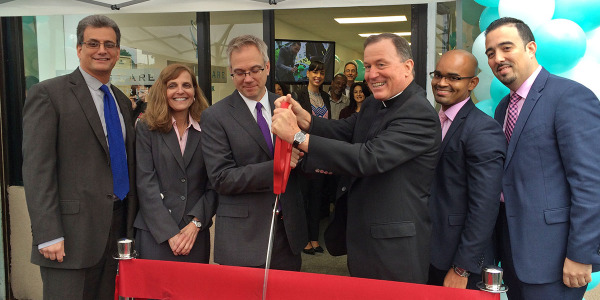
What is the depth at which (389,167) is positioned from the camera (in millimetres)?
1593

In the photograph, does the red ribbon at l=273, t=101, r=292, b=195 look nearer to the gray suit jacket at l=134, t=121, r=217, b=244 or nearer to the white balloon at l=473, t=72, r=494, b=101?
the gray suit jacket at l=134, t=121, r=217, b=244

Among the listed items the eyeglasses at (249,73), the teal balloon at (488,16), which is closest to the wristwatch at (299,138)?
the eyeglasses at (249,73)

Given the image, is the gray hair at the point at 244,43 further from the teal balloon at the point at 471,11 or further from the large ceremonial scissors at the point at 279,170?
the teal balloon at the point at 471,11

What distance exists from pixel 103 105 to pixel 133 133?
195mm

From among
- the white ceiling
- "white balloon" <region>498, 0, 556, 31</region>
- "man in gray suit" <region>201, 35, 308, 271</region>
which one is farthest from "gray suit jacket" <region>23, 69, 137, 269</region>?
"white balloon" <region>498, 0, 556, 31</region>

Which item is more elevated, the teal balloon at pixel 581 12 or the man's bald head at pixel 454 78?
the teal balloon at pixel 581 12

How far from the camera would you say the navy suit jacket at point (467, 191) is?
5.90 ft

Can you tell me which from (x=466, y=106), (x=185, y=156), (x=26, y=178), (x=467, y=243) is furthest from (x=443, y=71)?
(x=26, y=178)

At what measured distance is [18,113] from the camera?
3.76 meters

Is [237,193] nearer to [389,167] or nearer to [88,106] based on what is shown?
[389,167]

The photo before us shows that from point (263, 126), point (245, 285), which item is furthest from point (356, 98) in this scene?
point (245, 285)

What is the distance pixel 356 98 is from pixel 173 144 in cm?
319

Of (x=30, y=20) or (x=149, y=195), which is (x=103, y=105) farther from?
(x=30, y=20)

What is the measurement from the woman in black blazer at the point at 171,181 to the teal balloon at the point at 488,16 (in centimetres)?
164
